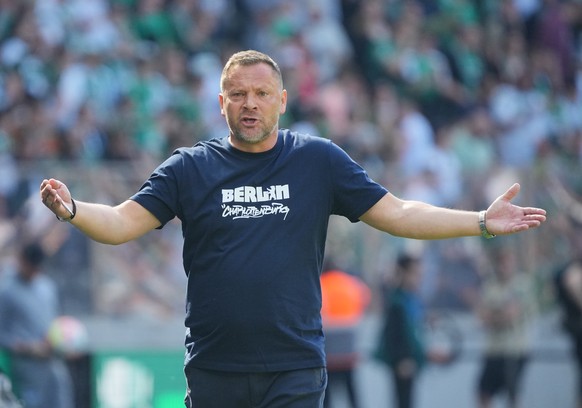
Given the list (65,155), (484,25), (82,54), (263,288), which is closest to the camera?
(263,288)

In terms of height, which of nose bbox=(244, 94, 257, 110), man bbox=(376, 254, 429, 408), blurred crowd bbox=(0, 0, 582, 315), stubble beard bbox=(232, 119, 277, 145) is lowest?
man bbox=(376, 254, 429, 408)

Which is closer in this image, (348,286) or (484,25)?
(348,286)

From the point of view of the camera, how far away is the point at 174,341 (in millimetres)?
14352

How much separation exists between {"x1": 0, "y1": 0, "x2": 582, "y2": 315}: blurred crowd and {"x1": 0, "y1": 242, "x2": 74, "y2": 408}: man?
146 centimetres

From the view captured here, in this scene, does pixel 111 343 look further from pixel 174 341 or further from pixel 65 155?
pixel 65 155

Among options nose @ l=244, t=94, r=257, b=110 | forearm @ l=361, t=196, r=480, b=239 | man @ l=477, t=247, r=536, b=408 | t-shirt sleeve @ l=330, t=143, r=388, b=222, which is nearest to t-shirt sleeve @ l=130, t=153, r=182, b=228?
nose @ l=244, t=94, r=257, b=110

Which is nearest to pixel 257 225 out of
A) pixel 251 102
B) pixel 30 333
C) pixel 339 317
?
pixel 251 102

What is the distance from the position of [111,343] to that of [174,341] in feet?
2.34

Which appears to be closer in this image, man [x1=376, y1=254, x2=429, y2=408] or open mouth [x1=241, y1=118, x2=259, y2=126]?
open mouth [x1=241, y1=118, x2=259, y2=126]

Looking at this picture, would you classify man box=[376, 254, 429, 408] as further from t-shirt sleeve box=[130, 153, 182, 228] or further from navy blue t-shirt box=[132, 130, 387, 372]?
t-shirt sleeve box=[130, 153, 182, 228]

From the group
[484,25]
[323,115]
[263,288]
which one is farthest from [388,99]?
[263,288]

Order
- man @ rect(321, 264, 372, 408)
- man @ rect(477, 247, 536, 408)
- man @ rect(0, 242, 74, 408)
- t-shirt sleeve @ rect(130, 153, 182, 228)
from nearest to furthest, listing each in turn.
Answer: t-shirt sleeve @ rect(130, 153, 182, 228) → man @ rect(0, 242, 74, 408) → man @ rect(321, 264, 372, 408) → man @ rect(477, 247, 536, 408)

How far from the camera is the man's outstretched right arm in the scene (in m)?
5.63

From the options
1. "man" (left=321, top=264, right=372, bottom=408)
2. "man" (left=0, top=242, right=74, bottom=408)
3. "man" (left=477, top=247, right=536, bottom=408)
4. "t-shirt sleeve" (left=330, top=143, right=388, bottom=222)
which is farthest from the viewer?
"man" (left=477, top=247, right=536, bottom=408)
